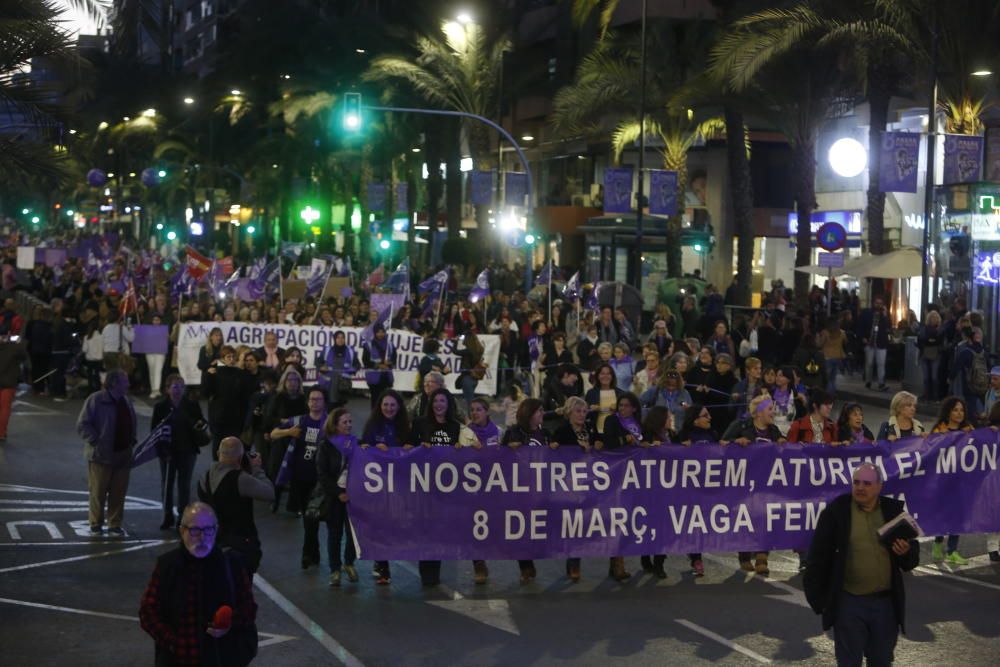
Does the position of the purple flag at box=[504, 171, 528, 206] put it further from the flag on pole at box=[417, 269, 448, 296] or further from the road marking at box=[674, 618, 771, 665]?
the road marking at box=[674, 618, 771, 665]

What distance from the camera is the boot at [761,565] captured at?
12.9 metres

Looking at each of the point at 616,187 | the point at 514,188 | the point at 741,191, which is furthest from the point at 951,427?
the point at 514,188

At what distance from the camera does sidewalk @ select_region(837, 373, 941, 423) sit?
25.6 metres

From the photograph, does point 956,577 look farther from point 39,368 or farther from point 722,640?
point 39,368

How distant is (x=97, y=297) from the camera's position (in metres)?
30.6

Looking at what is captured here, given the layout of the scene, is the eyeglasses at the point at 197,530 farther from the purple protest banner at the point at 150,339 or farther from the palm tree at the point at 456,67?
the palm tree at the point at 456,67

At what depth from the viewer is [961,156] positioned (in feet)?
94.1

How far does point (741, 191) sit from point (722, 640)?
98.5 feet

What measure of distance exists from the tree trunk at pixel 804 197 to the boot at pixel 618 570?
78.9ft

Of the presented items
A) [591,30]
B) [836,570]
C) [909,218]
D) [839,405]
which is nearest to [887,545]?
[836,570]

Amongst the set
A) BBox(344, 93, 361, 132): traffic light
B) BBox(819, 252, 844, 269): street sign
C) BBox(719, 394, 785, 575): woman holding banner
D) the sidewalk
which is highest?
BBox(344, 93, 361, 132): traffic light

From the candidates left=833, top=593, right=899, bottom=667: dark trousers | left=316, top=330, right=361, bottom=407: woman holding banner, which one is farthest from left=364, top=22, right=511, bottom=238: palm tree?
left=833, top=593, right=899, bottom=667: dark trousers

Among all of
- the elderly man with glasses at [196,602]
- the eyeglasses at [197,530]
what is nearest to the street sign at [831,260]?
the elderly man with glasses at [196,602]

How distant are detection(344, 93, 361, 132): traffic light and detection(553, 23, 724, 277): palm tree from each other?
6.07m
